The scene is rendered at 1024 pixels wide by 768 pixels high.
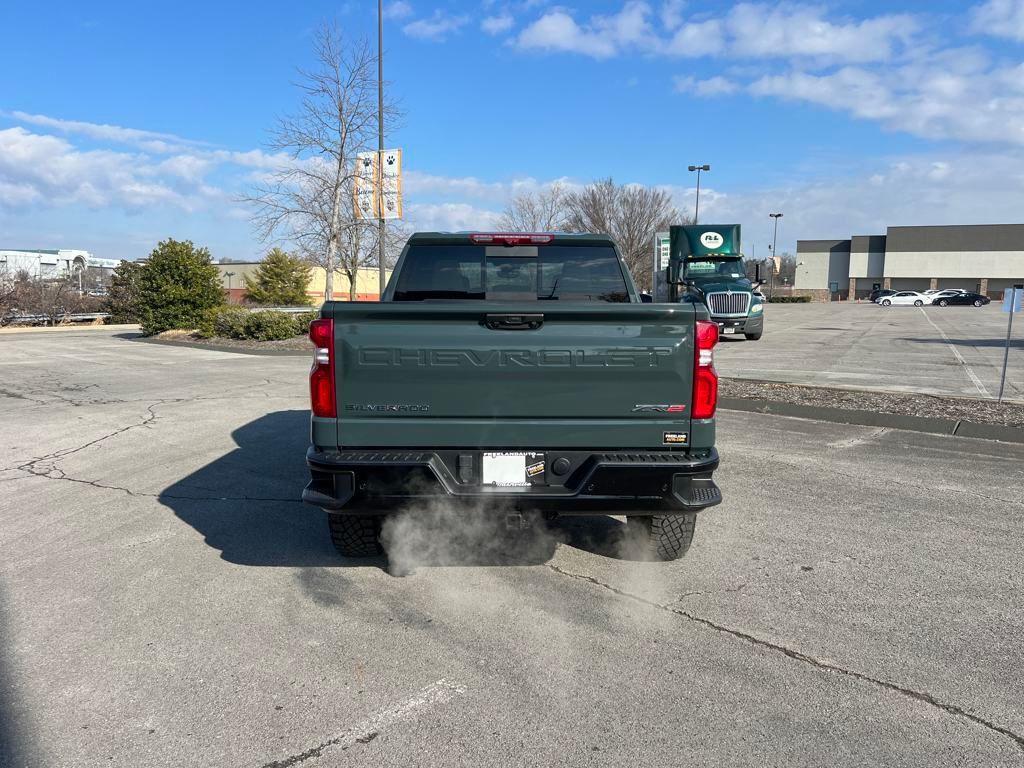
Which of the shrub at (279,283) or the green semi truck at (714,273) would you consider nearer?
the green semi truck at (714,273)

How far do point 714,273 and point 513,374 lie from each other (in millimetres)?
20062

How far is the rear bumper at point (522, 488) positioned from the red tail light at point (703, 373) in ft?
0.76

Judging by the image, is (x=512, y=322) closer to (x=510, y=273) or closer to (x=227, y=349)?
(x=510, y=273)

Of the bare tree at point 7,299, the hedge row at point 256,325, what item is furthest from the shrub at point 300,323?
the bare tree at point 7,299

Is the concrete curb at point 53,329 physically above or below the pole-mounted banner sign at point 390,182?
below

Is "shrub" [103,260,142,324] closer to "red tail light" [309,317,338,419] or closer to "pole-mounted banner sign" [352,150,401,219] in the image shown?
"pole-mounted banner sign" [352,150,401,219]

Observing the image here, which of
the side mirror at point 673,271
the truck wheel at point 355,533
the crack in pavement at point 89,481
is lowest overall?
the crack in pavement at point 89,481

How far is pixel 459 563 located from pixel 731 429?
16.5 feet

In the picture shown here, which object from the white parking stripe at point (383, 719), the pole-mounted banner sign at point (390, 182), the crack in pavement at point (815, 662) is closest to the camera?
the white parking stripe at point (383, 719)

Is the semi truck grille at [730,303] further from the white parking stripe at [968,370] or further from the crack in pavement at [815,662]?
the crack in pavement at [815,662]

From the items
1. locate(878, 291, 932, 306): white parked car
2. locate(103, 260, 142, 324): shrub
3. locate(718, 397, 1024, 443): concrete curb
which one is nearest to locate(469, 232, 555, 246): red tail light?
locate(718, 397, 1024, 443): concrete curb

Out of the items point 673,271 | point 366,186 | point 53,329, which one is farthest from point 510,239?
point 53,329

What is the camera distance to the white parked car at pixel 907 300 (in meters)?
60.4

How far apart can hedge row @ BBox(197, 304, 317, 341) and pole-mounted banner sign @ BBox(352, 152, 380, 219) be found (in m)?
3.47
